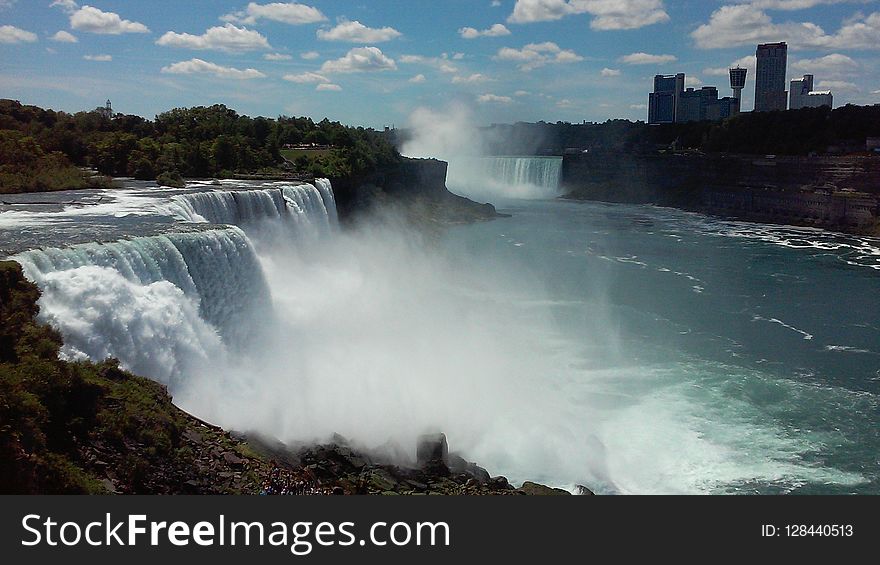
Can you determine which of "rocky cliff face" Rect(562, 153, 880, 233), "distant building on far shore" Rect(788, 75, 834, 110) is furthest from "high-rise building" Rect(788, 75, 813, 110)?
"rocky cliff face" Rect(562, 153, 880, 233)

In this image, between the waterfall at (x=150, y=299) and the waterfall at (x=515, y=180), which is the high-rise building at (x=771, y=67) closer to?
the waterfall at (x=515, y=180)

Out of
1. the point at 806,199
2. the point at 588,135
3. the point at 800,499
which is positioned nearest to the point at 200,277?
the point at 800,499

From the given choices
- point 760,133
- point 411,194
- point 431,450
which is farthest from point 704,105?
point 431,450

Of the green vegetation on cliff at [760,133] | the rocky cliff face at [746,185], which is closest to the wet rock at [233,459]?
the rocky cliff face at [746,185]

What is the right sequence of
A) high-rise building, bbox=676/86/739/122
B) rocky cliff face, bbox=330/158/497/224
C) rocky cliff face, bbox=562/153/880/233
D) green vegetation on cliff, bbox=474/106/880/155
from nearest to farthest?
1. rocky cliff face, bbox=330/158/497/224
2. rocky cliff face, bbox=562/153/880/233
3. green vegetation on cliff, bbox=474/106/880/155
4. high-rise building, bbox=676/86/739/122

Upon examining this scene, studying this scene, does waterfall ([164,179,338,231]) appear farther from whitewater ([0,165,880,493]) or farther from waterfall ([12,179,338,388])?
waterfall ([12,179,338,388])

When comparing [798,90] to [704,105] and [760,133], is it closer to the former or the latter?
[704,105]
